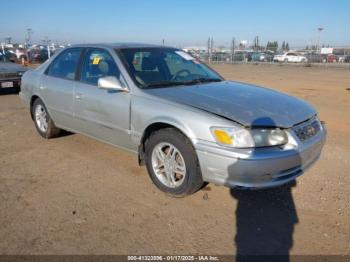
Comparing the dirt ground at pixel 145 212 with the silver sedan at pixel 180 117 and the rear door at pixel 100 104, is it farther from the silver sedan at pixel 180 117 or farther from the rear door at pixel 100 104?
the rear door at pixel 100 104

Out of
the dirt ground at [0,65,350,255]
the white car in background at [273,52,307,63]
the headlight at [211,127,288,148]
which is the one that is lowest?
the dirt ground at [0,65,350,255]

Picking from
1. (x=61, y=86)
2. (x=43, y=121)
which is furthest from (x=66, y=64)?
(x=43, y=121)

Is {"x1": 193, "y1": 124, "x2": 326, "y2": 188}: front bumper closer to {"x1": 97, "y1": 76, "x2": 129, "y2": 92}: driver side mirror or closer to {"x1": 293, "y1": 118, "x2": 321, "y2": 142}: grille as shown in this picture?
{"x1": 293, "y1": 118, "x2": 321, "y2": 142}: grille

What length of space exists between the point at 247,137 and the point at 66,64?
326 centimetres

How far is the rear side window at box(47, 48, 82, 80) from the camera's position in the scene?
5027 millimetres

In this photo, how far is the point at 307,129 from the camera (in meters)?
3.61

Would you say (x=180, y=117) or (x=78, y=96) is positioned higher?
(x=78, y=96)

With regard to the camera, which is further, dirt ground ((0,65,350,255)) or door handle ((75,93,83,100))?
door handle ((75,93,83,100))

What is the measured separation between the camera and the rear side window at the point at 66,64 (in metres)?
5.03

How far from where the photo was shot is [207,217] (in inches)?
132

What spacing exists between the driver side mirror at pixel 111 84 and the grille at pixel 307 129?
1937 millimetres

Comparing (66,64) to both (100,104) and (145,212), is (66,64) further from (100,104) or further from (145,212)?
(145,212)

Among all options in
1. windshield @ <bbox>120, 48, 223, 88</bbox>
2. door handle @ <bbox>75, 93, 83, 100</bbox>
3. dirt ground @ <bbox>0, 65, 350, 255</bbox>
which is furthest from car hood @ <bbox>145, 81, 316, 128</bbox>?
door handle @ <bbox>75, 93, 83, 100</bbox>

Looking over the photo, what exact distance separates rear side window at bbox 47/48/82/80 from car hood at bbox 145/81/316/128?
5.36 feet
